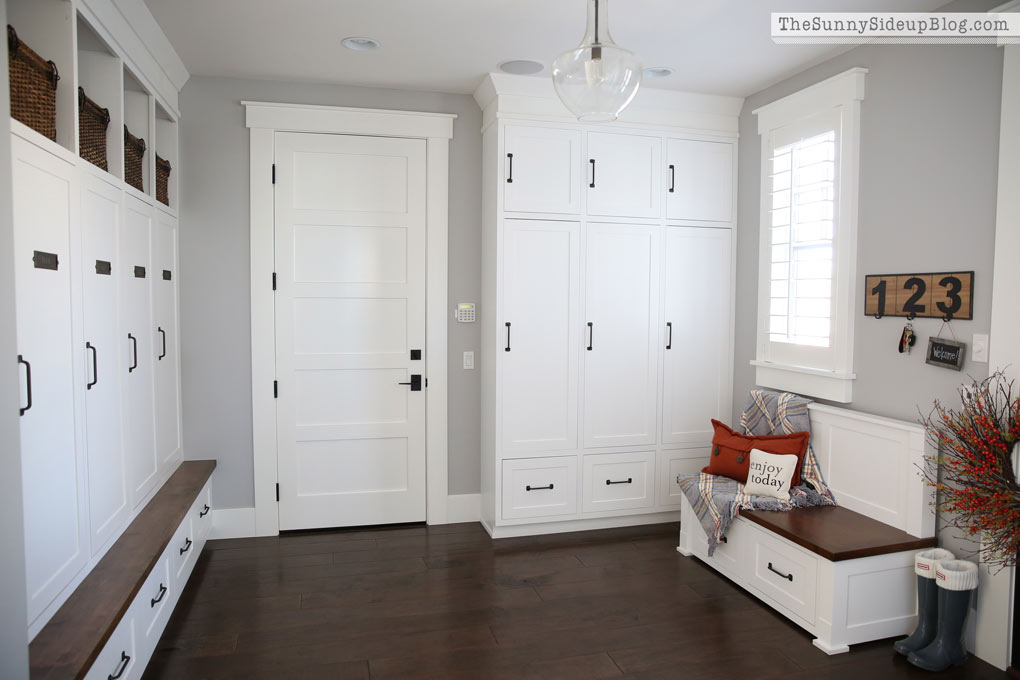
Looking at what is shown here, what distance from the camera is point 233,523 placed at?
4.10 meters

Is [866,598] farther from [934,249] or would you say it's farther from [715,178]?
[715,178]

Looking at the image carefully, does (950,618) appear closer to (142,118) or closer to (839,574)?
(839,574)

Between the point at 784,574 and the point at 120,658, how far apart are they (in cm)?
270

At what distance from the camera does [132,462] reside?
9.78 ft

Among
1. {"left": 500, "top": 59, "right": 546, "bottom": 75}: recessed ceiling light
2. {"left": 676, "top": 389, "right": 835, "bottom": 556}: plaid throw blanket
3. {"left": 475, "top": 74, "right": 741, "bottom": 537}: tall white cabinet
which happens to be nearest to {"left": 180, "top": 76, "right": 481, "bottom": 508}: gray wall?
{"left": 500, "top": 59, "right": 546, "bottom": 75}: recessed ceiling light

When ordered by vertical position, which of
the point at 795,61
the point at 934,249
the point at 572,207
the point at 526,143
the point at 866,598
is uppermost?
the point at 795,61

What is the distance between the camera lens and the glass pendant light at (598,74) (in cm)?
196

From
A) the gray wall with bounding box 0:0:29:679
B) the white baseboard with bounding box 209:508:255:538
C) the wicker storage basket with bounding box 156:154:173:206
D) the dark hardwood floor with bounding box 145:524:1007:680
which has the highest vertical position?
the wicker storage basket with bounding box 156:154:173:206

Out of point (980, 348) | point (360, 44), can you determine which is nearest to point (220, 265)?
point (360, 44)

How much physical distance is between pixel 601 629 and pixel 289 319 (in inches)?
99.3

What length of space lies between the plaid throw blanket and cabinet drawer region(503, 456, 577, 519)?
0.74 metres

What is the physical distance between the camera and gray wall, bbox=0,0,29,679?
1.48 meters

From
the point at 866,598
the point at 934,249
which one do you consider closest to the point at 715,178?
the point at 934,249

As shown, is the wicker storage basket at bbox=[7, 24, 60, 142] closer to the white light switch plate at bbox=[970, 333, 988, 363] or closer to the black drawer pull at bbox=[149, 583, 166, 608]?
the black drawer pull at bbox=[149, 583, 166, 608]
